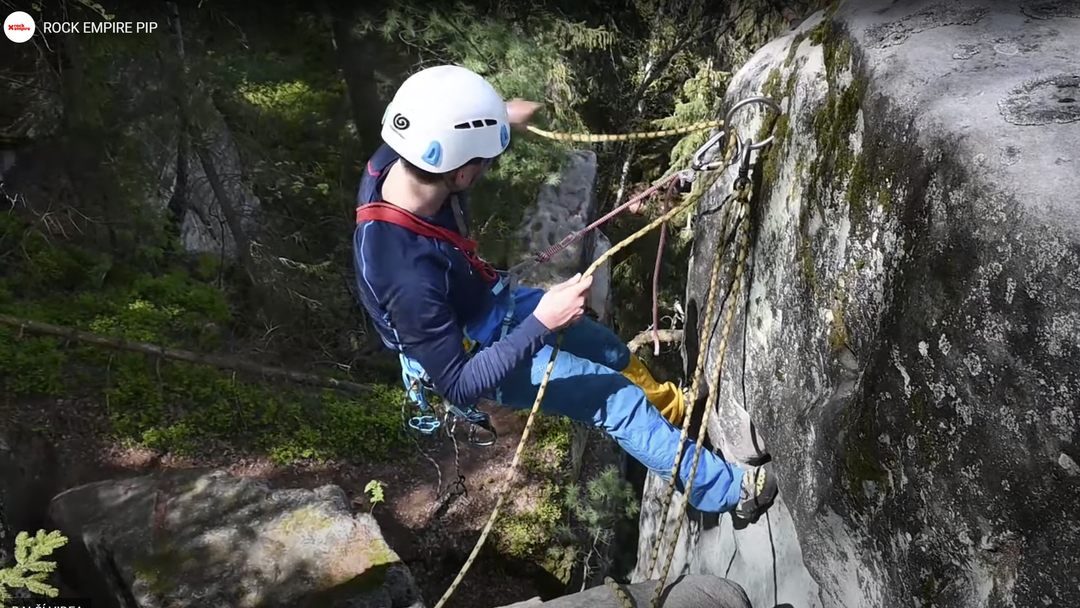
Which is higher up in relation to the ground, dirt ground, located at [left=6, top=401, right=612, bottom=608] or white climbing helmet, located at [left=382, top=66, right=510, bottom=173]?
white climbing helmet, located at [left=382, top=66, right=510, bottom=173]

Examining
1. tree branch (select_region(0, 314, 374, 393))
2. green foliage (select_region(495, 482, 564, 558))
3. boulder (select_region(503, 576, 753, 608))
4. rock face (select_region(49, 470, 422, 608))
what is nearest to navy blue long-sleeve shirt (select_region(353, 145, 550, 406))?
boulder (select_region(503, 576, 753, 608))

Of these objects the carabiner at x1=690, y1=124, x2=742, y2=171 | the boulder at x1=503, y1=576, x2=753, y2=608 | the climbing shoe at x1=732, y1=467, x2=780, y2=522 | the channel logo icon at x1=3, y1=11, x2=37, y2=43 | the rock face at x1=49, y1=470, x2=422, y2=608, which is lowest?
the rock face at x1=49, y1=470, x2=422, y2=608

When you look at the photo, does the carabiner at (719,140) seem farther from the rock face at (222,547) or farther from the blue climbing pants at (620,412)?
the rock face at (222,547)

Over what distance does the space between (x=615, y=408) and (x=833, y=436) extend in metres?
1.11

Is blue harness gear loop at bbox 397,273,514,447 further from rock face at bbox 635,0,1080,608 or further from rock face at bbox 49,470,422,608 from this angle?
rock face at bbox 49,470,422,608

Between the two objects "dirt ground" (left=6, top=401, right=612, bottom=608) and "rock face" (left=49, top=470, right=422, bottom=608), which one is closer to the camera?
"rock face" (left=49, top=470, right=422, bottom=608)

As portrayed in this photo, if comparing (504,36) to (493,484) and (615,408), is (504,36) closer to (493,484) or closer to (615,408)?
(615,408)

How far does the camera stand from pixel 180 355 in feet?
22.8

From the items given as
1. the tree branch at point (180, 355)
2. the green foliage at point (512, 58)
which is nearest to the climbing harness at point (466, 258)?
the green foliage at point (512, 58)

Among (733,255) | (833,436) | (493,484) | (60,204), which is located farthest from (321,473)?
(833,436)

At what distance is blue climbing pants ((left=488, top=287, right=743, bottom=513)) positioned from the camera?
113 inches

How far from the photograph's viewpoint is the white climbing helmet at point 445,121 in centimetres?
247

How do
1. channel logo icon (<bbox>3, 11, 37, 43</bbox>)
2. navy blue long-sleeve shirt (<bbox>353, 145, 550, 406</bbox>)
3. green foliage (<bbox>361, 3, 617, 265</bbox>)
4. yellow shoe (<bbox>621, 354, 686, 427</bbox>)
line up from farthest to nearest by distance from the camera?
channel logo icon (<bbox>3, 11, 37, 43</bbox>)
green foliage (<bbox>361, 3, 617, 265</bbox>)
yellow shoe (<bbox>621, 354, 686, 427</bbox>)
navy blue long-sleeve shirt (<bbox>353, 145, 550, 406</bbox>)

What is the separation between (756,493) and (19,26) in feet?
20.9
